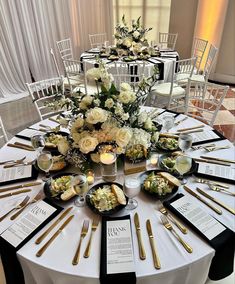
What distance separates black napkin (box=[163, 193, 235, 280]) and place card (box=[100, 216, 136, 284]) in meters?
0.24

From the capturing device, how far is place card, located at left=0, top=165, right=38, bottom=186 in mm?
1266

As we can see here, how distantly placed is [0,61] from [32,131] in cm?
302

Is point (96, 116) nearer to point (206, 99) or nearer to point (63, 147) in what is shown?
point (63, 147)

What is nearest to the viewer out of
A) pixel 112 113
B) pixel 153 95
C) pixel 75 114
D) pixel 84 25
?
pixel 112 113

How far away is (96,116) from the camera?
3.74 feet

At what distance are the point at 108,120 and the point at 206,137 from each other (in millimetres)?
717

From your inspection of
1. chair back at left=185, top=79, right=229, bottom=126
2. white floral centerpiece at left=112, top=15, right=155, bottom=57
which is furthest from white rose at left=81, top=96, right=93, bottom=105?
white floral centerpiece at left=112, top=15, right=155, bottom=57

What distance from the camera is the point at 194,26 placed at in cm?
472

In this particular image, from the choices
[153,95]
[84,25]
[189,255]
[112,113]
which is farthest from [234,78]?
[189,255]

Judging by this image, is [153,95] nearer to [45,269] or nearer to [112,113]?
[112,113]

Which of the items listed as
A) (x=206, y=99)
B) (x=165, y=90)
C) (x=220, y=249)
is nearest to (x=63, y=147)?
(x=220, y=249)

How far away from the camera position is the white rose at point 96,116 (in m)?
1.14

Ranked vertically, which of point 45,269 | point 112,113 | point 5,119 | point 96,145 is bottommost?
point 5,119

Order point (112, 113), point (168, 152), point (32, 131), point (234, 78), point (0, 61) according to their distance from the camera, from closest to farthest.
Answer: point (112, 113) → point (168, 152) → point (32, 131) → point (0, 61) → point (234, 78)
